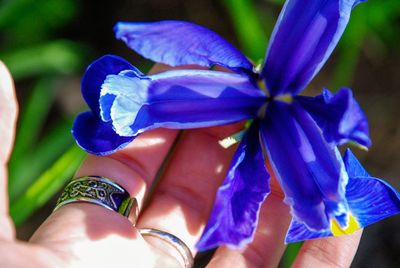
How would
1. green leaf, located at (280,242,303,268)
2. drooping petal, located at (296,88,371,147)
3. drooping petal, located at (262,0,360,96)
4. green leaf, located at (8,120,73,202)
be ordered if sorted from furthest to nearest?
green leaf, located at (8,120,73,202) → green leaf, located at (280,242,303,268) → drooping petal, located at (262,0,360,96) → drooping petal, located at (296,88,371,147)

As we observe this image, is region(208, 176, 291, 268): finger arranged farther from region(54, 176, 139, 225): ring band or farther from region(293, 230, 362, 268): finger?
region(54, 176, 139, 225): ring band

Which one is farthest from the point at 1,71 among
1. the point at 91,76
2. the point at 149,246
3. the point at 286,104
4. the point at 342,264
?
the point at 342,264

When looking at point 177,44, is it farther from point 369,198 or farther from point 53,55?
point 53,55

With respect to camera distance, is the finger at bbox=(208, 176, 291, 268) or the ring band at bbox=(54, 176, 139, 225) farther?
the finger at bbox=(208, 176, 291, 268)

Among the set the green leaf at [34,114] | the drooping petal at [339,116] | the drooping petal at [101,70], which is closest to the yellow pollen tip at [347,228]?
the drooping petal at [339,116]

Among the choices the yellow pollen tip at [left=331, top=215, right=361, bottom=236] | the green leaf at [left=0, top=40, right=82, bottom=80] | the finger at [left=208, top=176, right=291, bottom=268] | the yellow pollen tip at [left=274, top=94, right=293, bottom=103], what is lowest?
the green leaf at [left=0, top=40, right=82, bottom=80]

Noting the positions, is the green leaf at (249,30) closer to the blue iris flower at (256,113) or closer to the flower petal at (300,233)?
the blue iris flower at (256,113)

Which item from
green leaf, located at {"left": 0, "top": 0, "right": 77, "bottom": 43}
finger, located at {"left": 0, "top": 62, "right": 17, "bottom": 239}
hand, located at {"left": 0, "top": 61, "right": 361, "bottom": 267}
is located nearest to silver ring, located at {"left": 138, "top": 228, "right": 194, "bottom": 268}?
hand, located at {"left": 0, "top": 61, "right": 361, "bottom": 267}

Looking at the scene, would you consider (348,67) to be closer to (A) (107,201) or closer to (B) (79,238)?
(A) (107,201)
